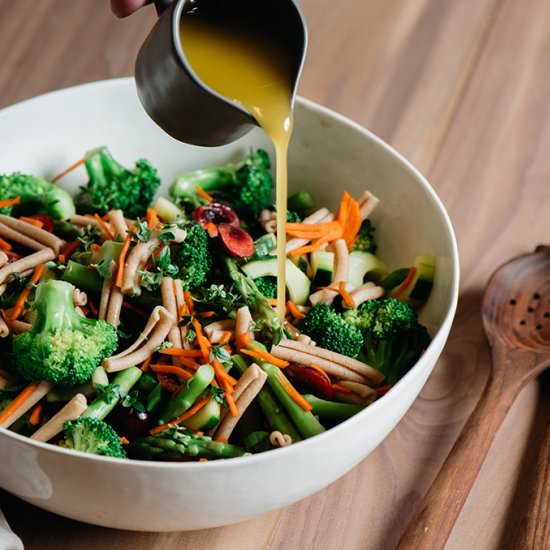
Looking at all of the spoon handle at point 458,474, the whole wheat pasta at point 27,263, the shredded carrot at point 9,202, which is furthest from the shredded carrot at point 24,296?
the spoon handle at point 458,474

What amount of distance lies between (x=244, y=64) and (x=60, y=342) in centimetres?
68

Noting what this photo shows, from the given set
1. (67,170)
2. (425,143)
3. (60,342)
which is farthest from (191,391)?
(425,143)

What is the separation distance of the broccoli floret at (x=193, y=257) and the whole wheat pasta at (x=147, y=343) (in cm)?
13

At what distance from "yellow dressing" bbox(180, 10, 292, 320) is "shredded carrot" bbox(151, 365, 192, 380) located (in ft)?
1.65

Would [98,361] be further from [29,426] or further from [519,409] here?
[519,409]

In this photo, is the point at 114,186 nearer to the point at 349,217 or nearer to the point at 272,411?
the point at 349,217

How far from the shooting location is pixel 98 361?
1785mm

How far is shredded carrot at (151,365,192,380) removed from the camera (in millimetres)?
1782

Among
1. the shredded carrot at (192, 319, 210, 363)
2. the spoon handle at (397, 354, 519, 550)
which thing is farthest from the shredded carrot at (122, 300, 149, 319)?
the spoon handle at (397, 354, 519, 550)

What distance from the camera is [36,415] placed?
5.76ft

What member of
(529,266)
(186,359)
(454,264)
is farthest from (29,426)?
(529,266)

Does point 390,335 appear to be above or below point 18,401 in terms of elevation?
above

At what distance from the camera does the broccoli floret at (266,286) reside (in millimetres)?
2031

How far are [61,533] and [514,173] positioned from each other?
170 centimetres
